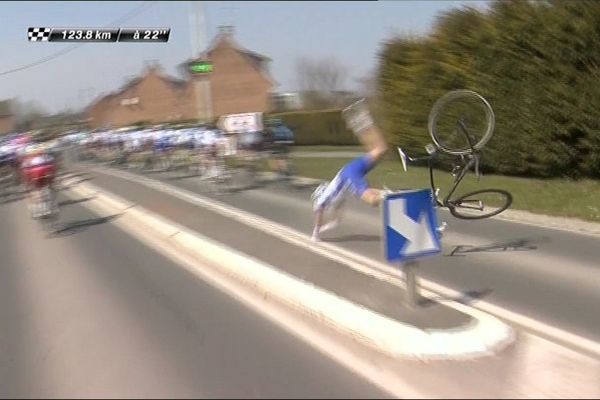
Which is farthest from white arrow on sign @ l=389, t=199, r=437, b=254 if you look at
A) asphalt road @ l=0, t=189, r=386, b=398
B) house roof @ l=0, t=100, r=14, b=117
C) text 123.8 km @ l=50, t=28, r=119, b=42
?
house roof @ l=0, t=100, r=14, b=117

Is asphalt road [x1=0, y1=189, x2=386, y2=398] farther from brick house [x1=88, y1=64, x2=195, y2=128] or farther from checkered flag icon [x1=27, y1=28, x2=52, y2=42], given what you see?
brick house [x1=88, y1=64, x2=195, y2=128]

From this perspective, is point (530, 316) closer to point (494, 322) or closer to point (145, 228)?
point (494, 322)

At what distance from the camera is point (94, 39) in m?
10.2

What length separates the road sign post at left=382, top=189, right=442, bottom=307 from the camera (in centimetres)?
566

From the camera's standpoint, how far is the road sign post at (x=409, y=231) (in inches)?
223

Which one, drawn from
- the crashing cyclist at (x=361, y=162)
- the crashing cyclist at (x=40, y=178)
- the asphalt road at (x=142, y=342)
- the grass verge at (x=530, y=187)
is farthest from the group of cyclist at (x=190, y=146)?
the asphalt road at (x=142, y=342)

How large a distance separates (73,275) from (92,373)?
4.24 meters

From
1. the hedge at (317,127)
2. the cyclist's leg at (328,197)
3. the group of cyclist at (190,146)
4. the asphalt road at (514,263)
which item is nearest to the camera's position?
the asphalt road at (514,263)

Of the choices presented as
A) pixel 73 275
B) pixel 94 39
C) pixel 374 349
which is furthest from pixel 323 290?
pixel 94 39

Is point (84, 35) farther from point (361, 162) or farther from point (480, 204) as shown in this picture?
point (480, 204)

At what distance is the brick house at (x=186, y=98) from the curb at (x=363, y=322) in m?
16.2

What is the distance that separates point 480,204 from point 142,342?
6926mm

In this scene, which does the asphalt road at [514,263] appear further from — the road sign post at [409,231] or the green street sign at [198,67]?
the green street sign at [198,67]

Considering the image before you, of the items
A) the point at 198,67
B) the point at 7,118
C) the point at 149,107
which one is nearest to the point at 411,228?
the point at 7,118
